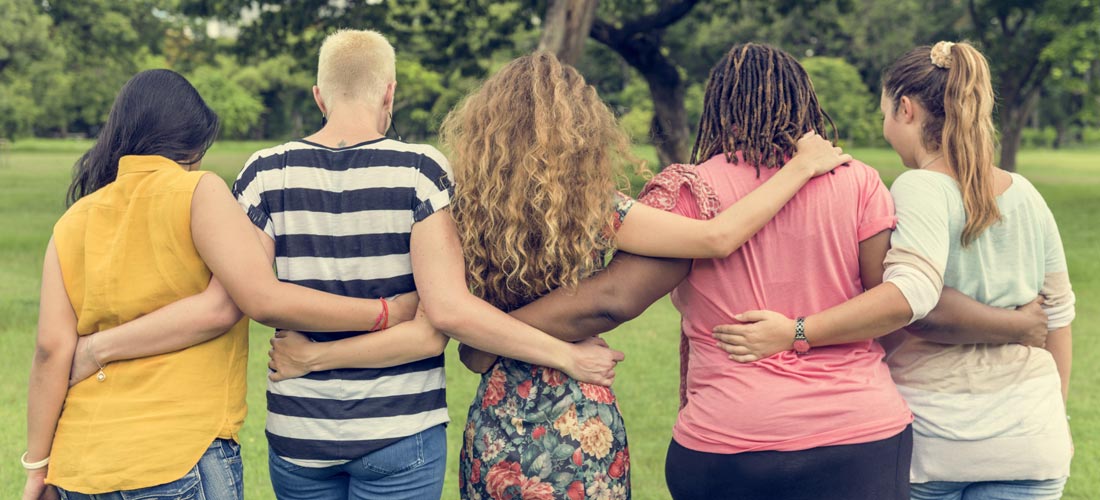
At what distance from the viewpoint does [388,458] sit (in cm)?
259

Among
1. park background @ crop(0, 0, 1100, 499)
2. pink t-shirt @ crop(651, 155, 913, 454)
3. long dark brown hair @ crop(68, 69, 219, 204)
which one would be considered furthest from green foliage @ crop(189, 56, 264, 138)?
pink t-shirt @ crop(651, 155, 913, 454)

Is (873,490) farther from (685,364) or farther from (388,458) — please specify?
(388,458)

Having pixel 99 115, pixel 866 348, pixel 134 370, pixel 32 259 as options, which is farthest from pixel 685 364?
pixel 99 115

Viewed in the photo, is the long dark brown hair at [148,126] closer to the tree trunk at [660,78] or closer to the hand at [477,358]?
the hand at [477,358]

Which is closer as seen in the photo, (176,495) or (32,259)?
(176,495)

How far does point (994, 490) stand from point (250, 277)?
2003 mm

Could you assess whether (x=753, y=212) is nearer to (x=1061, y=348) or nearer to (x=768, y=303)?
(x=768, y=303)

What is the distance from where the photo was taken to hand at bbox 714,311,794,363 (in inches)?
96.5

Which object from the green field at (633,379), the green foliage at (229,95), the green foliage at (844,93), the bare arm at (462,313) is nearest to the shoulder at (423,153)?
the bare arm at (462,313)

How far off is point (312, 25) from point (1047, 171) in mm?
28496

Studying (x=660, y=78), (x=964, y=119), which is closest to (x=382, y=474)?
(x=964, y=119)

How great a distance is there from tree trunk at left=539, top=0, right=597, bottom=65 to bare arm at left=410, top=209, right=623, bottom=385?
11.1 metres

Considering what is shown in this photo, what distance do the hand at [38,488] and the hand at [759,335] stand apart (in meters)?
1.71

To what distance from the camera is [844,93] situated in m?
51.2
